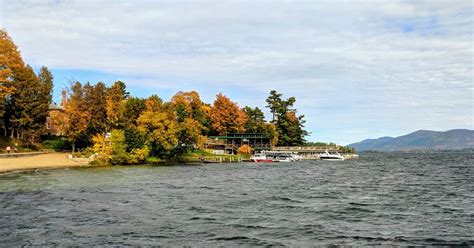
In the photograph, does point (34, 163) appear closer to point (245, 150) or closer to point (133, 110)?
point (133, 110)

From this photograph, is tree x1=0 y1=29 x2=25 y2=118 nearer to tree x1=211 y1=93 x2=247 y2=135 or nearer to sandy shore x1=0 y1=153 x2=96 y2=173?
sandy shore x1=0 y1=153 x2=96 y2=173

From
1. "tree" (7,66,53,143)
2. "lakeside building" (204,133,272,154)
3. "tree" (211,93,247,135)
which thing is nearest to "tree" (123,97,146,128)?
"tree" (7,66,53,143)

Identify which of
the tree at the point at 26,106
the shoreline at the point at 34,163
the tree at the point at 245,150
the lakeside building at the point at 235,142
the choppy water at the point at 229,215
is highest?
the tree at the point at 26,106

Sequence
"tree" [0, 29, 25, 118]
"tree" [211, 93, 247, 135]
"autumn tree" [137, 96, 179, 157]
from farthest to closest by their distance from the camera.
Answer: "tree" [211, 93, 247, 135]
"autumn tree" [137, 96, 179, 157]
"tree" [0, 29, 25, 118]

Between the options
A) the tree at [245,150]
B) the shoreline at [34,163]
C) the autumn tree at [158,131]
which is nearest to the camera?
the shoreline at [34,163]

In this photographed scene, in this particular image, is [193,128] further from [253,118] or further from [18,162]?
[253,118]

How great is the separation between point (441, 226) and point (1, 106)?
7546 cm

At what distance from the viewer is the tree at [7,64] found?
7581cm

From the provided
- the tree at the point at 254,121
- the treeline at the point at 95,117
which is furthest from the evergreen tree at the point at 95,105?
the tree at the point at 254,121

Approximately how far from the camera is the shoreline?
190 ft

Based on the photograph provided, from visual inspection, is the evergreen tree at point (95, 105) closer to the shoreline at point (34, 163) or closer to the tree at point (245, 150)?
the shoreline at point (34, 163)

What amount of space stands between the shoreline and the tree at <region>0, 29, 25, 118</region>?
12282 millimetres

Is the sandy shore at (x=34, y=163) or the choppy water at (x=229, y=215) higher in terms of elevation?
the sandy shore at (x=34, y=163)

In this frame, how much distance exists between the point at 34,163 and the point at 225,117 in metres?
69.4
